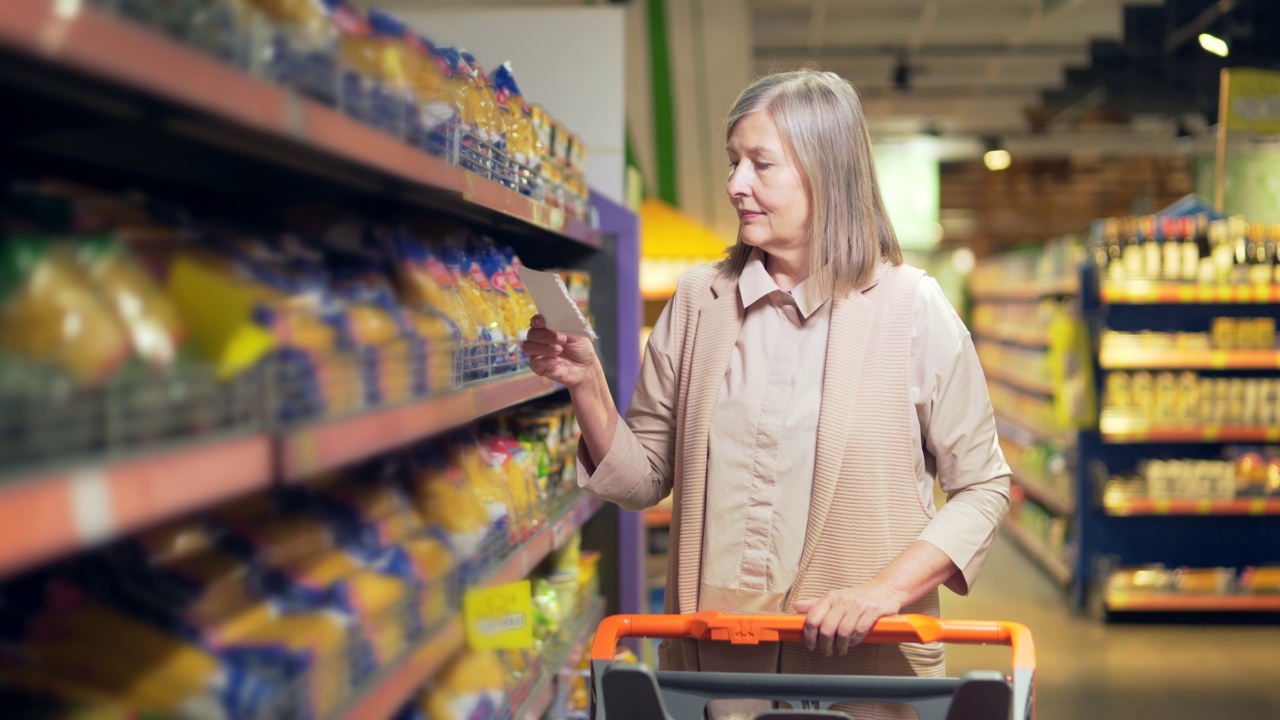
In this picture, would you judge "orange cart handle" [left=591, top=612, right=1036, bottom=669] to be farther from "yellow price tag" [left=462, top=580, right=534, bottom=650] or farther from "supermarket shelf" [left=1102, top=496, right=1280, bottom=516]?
"supermarket shelf" [left=1102, top=496, right=1280, bottom=516]

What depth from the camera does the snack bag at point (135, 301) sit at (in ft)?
3.07

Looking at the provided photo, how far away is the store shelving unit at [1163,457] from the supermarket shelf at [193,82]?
5607 millimetres

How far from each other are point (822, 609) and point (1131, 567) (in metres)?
5.28

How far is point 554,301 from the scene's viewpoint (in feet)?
5.27

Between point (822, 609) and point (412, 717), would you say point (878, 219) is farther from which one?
point (412, 717)

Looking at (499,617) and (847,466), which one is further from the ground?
(847,466)

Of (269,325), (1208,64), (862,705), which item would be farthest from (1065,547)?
(269,325)

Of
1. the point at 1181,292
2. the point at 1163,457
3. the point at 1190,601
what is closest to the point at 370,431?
the point at 1181,292

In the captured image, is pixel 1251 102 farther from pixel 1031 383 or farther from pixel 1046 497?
pixel 1031 383

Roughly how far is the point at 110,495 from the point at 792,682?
3.84 ft

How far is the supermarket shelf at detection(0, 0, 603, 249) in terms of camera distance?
0.72 m

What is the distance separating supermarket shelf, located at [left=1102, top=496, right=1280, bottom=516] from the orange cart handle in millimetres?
4855

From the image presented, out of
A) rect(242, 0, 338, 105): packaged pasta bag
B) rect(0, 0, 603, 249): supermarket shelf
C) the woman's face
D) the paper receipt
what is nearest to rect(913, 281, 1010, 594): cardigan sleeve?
the woman's face

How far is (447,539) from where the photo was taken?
175cm
